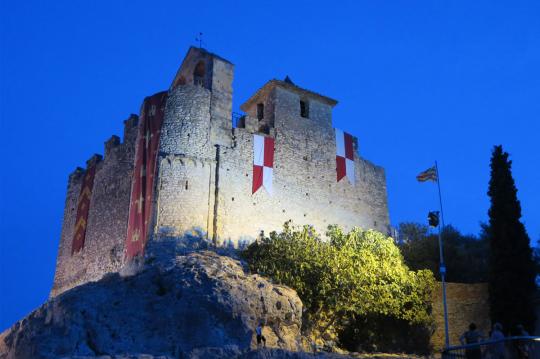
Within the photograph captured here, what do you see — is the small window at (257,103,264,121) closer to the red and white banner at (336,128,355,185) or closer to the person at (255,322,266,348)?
the red and white banner at (336,128,355,185)

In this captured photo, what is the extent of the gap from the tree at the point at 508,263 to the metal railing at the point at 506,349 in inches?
427

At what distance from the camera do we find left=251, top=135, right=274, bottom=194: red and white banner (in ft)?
92.4

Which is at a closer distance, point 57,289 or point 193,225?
point 193,225

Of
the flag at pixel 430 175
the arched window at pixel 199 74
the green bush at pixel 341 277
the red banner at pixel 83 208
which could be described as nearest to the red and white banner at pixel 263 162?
the arched window at pixel 199 74

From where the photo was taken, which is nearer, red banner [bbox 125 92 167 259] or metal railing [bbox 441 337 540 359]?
metal railing [bbox 441 337 540 359]

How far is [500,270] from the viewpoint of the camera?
80.7 feet

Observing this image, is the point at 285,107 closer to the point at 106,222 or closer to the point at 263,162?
the point at 263,162

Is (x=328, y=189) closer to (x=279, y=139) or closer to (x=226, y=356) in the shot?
(x=279, y=139)

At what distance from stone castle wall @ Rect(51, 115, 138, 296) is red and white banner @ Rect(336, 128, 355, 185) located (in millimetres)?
11568

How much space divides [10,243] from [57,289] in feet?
396

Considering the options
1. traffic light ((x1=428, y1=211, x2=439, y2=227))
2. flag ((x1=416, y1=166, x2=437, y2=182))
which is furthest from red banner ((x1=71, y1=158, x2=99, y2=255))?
traffic light ((x1=428, y1=211, x2=439, y2=227))

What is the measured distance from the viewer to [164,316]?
18.0m

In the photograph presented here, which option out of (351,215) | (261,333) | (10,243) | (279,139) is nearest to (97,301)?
(261,333)

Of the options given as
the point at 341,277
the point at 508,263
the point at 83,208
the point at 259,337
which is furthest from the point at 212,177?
the point at 508,263
